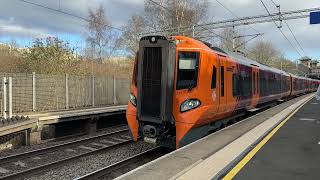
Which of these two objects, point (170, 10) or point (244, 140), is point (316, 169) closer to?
point (244, 140)

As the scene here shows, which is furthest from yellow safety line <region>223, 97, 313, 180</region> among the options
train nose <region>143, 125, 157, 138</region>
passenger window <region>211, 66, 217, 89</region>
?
train nose <region>143, 125, 157, 138</region>

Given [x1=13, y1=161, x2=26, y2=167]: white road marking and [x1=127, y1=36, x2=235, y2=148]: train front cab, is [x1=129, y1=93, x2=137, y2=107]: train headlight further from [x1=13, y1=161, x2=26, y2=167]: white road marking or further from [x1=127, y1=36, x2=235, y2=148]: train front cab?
[x1=13, y1=161, x2=26, y2=167]: white road marking

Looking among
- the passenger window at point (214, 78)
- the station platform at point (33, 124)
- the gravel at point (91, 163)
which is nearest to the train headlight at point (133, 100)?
the gravel at point (91, 163)

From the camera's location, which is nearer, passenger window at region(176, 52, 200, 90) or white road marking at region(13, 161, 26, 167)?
passenger window at region(176, 52, 200, 90)

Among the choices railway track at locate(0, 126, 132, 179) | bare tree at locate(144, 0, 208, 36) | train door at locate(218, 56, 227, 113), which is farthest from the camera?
bare tree at locate(144, 0, 208, 36)

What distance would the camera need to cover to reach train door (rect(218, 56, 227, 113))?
12.8m

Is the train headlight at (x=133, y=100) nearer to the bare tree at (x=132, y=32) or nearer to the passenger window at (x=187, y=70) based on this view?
the passenger window at (x=187, y=70)

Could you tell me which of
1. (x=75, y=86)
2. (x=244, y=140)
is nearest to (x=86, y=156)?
(x=244, y=140)

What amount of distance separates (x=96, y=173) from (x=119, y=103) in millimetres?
19724

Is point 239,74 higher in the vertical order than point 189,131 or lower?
higher

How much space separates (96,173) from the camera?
968cm

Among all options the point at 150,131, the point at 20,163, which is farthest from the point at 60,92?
the point at 150,131

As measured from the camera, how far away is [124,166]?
35.6 ft

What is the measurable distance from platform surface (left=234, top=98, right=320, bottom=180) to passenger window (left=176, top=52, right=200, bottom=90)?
7.57 ft
